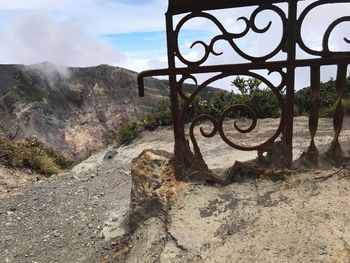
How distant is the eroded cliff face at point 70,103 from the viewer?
87.9ft

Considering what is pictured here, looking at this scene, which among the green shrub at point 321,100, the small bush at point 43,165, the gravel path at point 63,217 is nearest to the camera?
the gravel path at point 63,217

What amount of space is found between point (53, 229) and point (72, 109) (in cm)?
2664

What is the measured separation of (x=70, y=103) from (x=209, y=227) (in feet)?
94.6

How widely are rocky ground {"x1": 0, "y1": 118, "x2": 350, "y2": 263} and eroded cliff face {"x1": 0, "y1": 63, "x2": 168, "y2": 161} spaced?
2013cm

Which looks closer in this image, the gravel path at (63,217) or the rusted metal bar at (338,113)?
the rusted metal bar at (338,113)

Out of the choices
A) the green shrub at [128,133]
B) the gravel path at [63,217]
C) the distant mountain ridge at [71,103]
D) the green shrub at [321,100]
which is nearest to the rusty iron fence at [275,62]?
the gravel path at [63,217]

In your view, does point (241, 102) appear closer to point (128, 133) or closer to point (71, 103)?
point (128, 133)

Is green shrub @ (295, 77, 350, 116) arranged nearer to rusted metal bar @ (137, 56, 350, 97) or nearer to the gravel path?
the gravel path

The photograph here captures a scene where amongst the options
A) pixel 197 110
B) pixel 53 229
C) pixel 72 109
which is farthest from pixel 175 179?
pixel 72 109

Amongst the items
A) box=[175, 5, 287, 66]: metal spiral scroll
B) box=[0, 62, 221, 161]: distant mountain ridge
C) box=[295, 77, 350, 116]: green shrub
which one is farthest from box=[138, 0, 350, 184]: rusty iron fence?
box=[0, 62, 221, 161]: distant mountain ridge

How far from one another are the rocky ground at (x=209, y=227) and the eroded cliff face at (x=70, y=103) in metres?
20.1

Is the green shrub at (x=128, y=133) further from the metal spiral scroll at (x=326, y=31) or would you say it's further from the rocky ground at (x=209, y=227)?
the metal spiral scroll at (x=326, y=31)

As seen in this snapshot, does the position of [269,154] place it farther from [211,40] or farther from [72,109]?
[72,109]

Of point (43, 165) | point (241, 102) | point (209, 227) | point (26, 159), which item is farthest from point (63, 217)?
point (241, 102)
